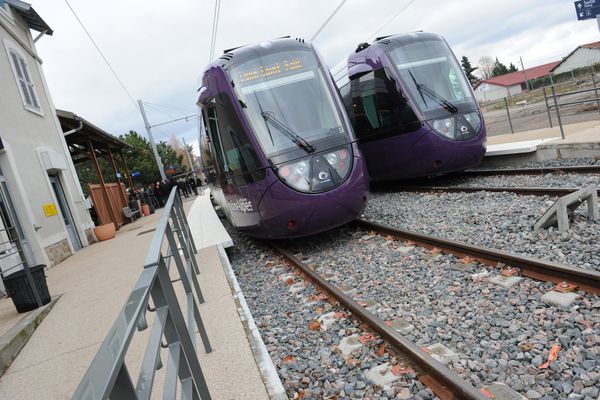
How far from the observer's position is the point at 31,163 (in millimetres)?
11102

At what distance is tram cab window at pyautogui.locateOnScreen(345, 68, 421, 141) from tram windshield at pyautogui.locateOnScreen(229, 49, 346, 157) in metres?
2.82

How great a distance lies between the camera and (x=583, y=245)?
4281 mm

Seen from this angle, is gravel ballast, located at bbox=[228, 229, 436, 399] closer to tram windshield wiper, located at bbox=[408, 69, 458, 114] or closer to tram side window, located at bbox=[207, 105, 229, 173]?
tram side window, located at bbox=[207, 105, 229, 173]

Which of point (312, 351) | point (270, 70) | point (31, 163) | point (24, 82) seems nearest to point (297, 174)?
point (270, 70)

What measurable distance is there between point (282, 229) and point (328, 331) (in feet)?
8.54

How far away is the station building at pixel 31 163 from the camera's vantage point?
970cm

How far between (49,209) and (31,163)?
1239 mm

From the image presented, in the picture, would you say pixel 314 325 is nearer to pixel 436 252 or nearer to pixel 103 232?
pixel 436 252

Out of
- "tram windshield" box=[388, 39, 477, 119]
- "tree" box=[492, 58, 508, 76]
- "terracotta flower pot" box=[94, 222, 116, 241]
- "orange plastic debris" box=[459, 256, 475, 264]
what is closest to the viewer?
"orange plastic debris" box=[459, 256, 475, 264]

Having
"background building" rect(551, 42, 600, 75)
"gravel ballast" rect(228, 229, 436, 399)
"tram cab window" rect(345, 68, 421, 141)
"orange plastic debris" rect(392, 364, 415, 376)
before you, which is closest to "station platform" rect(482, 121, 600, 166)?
"tram cab window" rect(345, 68, 421, 141)


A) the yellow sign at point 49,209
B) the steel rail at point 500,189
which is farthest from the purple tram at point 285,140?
the yellow sign at point 49,209

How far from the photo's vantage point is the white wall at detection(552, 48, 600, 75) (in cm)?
6421

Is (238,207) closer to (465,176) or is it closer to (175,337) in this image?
(175,337)

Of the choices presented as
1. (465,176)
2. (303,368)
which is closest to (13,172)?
(303,368)
